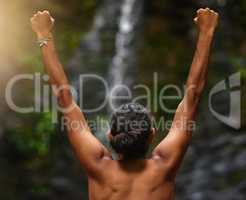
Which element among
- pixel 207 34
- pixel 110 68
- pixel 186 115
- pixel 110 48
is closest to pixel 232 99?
pixel 110 68

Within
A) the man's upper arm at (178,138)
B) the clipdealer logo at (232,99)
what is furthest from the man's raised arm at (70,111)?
the clipdealer logo at (232,99)

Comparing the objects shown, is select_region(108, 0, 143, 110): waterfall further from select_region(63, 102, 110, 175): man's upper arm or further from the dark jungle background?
select_region(63, 102, 110, 175): man's upper arm

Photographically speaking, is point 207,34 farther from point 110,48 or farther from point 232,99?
point 110,48

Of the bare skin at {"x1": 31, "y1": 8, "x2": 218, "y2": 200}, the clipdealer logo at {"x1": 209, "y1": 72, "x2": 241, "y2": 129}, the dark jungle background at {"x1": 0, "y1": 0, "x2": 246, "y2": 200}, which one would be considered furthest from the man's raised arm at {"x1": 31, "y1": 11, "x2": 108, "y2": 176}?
the clipdealer logo at {"x1": 209, "y1": 72, "x2": 241, "y2": 129}

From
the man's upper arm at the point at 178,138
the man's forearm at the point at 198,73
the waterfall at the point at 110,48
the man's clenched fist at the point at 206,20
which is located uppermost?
the man's clenched fist at the point at 206,20

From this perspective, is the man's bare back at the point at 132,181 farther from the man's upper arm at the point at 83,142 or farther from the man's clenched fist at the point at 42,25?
the man's clenched fist at the point at 42,25

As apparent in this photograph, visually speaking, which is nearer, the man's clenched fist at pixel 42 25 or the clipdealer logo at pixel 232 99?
the man's clenched fist at pixel 42 25

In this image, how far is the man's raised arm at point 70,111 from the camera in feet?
10.5

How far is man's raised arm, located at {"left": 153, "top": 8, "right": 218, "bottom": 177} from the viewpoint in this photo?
10.6 feet

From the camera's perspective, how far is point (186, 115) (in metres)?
3.23

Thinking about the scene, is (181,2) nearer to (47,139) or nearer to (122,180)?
(47,139)

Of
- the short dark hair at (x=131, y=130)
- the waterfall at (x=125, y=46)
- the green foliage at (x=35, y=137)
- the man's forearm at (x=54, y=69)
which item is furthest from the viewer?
the waterfall at (x=125, y=46)

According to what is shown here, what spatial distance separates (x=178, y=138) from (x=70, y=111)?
510 mm

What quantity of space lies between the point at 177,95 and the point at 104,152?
26.3ft
